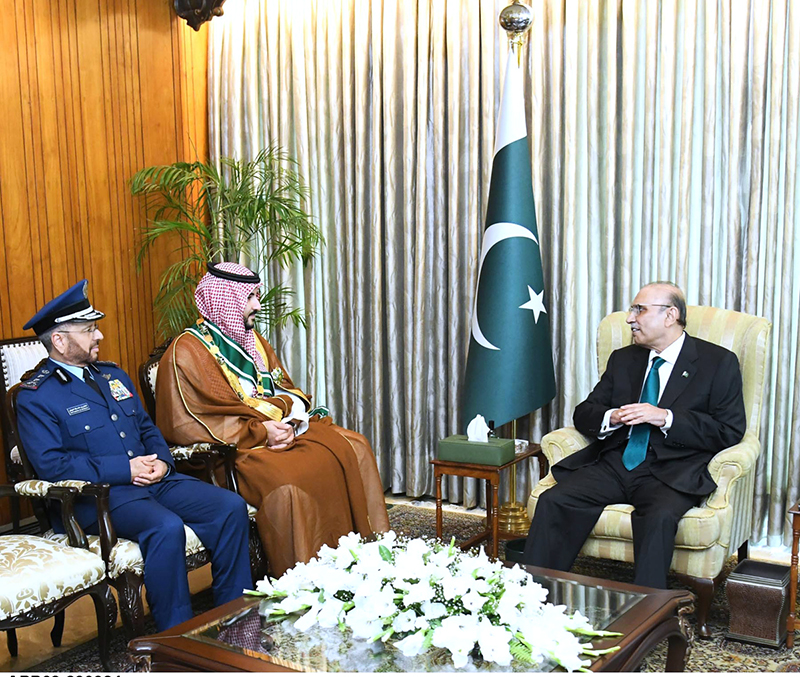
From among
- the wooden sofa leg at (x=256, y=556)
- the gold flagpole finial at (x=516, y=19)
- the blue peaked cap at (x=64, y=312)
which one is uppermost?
the gold flagpole finial at (x=516, y=19)

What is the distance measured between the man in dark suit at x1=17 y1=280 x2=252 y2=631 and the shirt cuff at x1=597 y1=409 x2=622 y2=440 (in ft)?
5.00

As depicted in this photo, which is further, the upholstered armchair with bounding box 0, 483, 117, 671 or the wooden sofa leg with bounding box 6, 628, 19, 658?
the wooden sofa leg with bounding box 6, 628, 19, 658

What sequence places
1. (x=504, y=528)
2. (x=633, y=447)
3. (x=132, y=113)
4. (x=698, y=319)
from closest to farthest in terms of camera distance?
(x=633, y=447)
(x=698, y=319)
(x=504, y=528)
(x=132, y=113)

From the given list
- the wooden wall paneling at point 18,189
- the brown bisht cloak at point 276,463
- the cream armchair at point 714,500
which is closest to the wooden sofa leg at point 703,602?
the cream armchair at point 714,500

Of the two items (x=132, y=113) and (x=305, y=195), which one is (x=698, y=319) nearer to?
(x=305, y=195)

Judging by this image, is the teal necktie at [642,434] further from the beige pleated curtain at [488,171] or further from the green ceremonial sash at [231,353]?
the green ceremonial sash at [231,353]

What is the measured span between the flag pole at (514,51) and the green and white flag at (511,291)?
11cm

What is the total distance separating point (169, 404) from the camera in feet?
12.6

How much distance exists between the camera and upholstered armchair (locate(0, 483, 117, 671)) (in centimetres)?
266

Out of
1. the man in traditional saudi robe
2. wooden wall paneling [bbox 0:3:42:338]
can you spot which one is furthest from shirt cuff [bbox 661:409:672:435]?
wooden wall paneling [bbox 0:3:42:338]

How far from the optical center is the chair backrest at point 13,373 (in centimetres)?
351

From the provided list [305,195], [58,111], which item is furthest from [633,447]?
[58,111]

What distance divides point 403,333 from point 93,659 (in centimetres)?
270

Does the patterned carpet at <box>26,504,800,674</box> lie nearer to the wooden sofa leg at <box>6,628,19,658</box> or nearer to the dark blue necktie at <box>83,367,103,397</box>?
the wooden sofa leg at <box>6,628,19,658</box>
